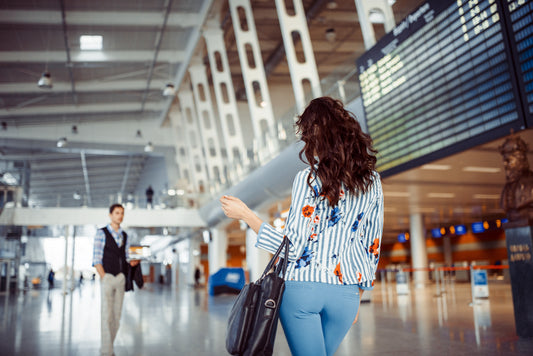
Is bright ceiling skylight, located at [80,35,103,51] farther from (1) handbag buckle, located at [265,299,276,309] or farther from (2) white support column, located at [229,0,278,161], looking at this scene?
(1) handbag buckle, located at [265,299,276,309]

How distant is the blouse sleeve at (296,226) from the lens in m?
1.76

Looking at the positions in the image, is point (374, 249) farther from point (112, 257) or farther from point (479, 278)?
point (479, 278)

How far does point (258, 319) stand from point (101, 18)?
20291 millimetres

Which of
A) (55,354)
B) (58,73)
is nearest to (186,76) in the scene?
(58,73)

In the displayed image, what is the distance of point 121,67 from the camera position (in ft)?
83.0

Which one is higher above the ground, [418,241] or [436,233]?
[436,233]

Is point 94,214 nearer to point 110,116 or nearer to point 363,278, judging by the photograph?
point 110,116

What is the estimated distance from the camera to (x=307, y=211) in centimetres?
179

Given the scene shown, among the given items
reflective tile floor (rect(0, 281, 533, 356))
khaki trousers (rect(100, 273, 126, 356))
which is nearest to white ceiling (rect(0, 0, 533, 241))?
reflective tile floor (rect(0, 281, 533, 356))

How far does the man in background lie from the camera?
527 cm

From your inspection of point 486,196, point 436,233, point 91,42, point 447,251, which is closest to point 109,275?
point 486,196

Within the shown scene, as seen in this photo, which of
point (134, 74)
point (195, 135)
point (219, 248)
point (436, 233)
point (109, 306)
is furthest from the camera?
point (436, 233)

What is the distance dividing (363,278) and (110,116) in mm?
32626

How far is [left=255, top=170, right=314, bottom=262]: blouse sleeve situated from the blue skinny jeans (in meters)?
0.12
